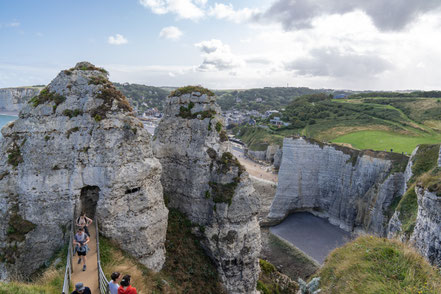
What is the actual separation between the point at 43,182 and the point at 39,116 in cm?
354

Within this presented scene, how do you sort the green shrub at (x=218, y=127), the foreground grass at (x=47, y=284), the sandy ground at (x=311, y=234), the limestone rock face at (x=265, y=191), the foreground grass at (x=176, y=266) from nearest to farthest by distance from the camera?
the foreground grass at (x=47, y=284) → the foreground grass at (x=176, y=266) → the green shrub at (x=218, y=127) → the sandy ground at (x=311, y=234) → the limestone rock face at (x=265, y=191)

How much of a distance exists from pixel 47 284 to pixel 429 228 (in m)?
21.0

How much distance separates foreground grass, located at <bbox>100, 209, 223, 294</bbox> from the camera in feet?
40.1

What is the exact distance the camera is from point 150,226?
46.4 ft

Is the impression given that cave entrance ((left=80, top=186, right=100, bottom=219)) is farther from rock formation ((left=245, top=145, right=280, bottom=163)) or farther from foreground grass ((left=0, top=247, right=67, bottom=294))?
rock formation ((left=245, top=145, right=280, bottom=163))

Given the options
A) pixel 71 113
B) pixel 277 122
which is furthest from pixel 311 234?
pixel 277 122

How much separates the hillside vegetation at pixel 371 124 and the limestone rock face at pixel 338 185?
7783 millimetres

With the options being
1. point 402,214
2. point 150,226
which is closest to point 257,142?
point 402,214

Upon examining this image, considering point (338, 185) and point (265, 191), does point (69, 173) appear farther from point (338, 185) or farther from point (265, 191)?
point (265, 191)

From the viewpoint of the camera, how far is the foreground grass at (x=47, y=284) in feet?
25.3

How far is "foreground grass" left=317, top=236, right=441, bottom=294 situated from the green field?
34.6m

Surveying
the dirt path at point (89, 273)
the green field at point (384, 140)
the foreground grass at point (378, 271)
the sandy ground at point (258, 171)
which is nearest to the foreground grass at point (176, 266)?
the dirt path at point (89, 273)

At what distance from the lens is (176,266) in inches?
648

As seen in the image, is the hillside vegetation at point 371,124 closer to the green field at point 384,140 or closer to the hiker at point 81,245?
the green field at point 384,140
